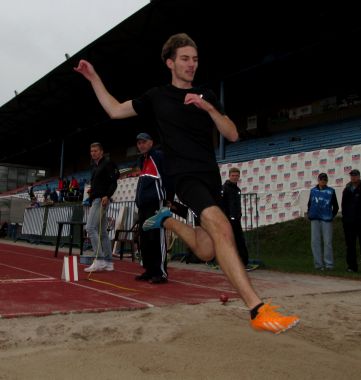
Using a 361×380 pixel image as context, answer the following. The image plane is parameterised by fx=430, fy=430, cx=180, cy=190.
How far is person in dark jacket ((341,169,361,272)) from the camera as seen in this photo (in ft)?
25.8

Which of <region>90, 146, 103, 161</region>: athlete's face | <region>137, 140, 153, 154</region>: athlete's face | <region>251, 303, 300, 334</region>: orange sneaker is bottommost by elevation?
<region>251, 303, 300, 334</region>: orange sneaker

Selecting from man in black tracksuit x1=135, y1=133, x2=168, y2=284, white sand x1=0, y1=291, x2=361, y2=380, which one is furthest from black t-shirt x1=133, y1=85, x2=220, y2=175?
man in black tracksuit x1=135, y1=133, x2=168, y2=284

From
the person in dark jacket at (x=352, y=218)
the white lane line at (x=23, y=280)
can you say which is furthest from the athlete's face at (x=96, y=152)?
the person in dark jacket at (x=352, y=218)

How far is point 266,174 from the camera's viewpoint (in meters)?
14.0

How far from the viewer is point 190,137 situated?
293 cm

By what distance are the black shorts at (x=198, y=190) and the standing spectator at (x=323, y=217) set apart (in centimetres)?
580

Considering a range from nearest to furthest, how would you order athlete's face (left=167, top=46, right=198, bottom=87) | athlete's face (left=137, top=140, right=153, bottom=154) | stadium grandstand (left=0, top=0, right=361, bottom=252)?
1. athlete's face (left=167, top=46, right=198, bottom=87)
2. athlete's face (left=137, top=140, right=153, bottom=154)
3. stadium grandstand (left=0, top=0, right=361, bottom=252)

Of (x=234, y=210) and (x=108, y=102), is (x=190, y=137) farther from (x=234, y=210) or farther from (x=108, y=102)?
(x=234, y=210)

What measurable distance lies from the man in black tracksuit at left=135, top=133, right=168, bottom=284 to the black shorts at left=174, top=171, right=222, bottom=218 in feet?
8.87

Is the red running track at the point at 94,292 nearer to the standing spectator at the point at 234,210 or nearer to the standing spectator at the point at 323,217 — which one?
the standing spectator at the point at 234,210

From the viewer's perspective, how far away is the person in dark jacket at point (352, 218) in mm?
7863

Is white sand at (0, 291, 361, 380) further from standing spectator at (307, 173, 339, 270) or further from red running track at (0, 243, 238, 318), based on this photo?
standing spectator at (307, 173, 339, 270)

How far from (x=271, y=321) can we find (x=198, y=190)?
0.94 m

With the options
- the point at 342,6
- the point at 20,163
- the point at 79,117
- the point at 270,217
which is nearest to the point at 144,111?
the point at 270,217
